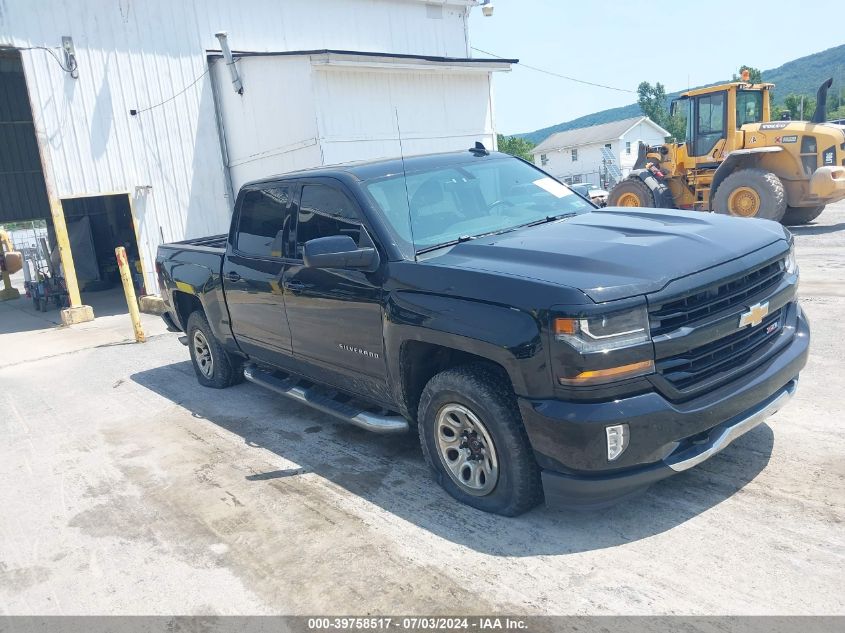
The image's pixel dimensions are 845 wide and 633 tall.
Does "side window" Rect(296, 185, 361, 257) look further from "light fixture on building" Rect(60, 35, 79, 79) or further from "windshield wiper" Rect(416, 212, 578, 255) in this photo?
"light fixture on building" Rect(60, 35, 79, 79)

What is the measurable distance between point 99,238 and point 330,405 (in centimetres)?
1990

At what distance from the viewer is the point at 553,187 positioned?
5023 mm

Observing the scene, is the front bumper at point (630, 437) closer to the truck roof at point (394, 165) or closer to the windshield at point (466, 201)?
the windshield at point (466, 201)

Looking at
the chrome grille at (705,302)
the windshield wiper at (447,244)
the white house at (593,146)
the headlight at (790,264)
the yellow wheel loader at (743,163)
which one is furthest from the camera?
the white house at (593,146)

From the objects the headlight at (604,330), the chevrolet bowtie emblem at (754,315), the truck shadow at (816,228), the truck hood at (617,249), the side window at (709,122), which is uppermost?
the side window at (709,122)

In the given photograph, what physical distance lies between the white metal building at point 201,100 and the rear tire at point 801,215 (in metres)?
7.01

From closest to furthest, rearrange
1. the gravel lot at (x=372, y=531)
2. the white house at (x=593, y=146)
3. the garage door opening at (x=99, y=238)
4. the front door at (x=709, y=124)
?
the gravel lot at (x=372, y=531), the front door at (x=709, y=124), the garage door opening at (x=99, y=238), the white house at (x=593, y=146)

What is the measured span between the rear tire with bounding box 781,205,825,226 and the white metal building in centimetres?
701

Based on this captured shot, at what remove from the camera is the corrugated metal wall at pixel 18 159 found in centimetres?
2033

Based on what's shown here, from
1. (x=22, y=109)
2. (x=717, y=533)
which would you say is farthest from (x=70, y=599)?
(x=22, y=109)

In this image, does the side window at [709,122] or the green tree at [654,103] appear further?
the green tree at [654,103]

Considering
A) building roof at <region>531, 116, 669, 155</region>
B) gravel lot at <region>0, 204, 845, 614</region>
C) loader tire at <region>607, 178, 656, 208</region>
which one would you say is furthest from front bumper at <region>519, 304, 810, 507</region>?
building roof at <region>531, 116, 669, 155</region>

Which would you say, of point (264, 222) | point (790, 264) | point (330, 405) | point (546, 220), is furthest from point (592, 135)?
point (330, 405)

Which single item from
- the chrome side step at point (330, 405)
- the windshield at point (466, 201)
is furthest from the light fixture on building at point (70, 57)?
the windshield at point (466, 201)
